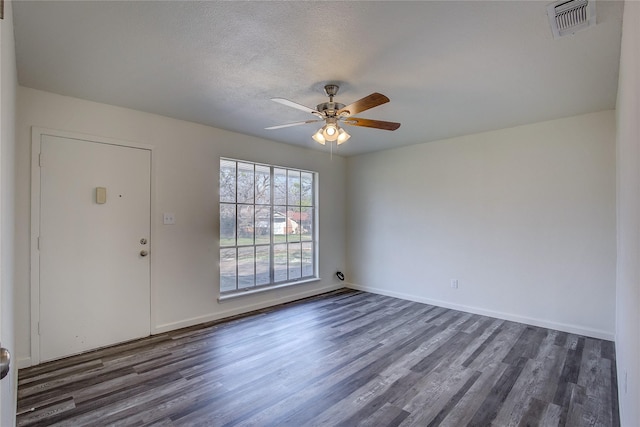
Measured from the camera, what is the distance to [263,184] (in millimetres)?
4648

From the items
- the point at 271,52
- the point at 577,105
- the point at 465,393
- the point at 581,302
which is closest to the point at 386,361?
the point at 465,393

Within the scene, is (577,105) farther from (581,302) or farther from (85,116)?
(85,116)

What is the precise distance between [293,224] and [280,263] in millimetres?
654

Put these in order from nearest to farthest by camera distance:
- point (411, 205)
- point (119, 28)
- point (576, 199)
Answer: point (119, 28) < point (576, 199) < point (411, 205)

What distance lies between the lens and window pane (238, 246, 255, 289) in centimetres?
439

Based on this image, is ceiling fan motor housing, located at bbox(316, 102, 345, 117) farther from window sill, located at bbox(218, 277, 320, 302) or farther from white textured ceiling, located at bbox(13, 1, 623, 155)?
window sill, located at bbox(218, 277, 320, 302)

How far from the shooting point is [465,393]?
2.39 metres

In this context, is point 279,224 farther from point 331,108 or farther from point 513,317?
point 513,317

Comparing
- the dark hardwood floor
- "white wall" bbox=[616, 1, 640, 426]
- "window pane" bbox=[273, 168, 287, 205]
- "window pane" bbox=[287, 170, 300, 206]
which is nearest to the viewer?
"white wall" bbox=[616, 1, 640, 426]

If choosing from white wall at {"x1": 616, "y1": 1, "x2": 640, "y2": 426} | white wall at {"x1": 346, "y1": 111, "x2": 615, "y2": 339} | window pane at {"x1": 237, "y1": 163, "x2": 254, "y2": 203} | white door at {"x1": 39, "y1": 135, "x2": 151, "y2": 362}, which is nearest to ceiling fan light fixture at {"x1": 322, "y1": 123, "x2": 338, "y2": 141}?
white wall at {"x1": 616, "y1": 1, "x2": 640, "y2": 426}

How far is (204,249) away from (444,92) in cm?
318

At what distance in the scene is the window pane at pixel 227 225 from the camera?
164 inches

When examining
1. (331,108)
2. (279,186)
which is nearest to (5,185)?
(331,108)

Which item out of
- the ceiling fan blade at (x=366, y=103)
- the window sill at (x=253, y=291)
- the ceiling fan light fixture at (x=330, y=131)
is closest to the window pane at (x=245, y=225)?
the window sill at (x=253, y=291)
